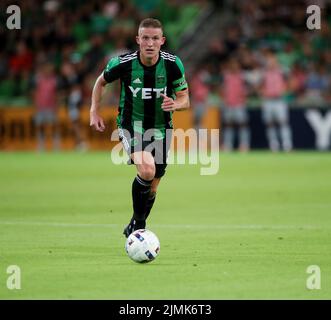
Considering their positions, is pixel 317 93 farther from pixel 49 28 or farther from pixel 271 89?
pixel 49 28

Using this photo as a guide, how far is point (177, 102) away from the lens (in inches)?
424

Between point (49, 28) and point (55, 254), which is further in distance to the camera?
point (49, 28)

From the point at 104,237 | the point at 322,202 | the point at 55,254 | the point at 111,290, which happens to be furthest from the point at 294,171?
the point at 111,290

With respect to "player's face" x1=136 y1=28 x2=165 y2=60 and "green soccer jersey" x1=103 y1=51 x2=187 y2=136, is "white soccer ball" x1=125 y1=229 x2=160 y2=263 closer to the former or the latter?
"green soccer jersey" x1=103 y1=51 x2=187 y2=136

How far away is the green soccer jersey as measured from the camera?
10.9 meters

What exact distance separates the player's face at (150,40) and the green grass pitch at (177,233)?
2046 millimetres

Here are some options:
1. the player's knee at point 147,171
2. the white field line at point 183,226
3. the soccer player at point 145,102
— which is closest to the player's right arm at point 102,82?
the soccer player at point 145,102

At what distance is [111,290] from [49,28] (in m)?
24.7

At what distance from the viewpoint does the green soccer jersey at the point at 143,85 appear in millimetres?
10945

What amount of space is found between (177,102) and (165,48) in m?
19.0

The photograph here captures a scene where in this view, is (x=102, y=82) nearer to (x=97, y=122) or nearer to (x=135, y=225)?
(x=97, y=122)

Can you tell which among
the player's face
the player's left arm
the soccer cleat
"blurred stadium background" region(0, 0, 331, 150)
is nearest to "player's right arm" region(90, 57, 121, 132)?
the player's face
